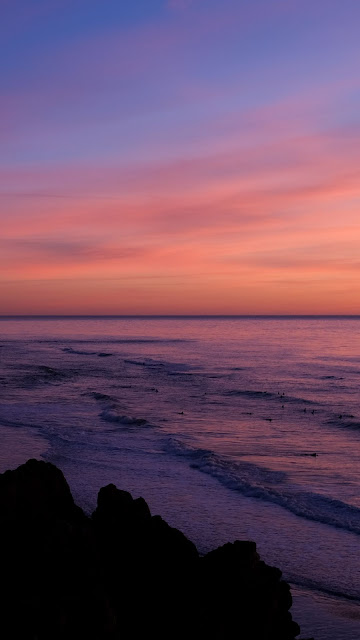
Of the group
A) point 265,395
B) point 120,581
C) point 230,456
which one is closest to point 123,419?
point 230,456

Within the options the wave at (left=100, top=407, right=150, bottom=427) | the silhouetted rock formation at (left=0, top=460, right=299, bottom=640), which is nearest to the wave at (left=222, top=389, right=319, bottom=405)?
the wave at (left=100, top=407, right=150, bottom=427)

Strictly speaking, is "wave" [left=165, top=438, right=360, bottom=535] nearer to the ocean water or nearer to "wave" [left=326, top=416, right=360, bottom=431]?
the ocean water

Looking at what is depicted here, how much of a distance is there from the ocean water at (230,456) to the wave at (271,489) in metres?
0.03

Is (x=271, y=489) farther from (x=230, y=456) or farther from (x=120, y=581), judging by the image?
(x=120, y=581)

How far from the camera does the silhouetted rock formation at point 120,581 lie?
440 centimetres

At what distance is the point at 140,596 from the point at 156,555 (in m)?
0.36

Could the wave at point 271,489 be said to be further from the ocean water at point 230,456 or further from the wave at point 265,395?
the wave at point 265,395

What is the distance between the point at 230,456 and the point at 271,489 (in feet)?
11.1

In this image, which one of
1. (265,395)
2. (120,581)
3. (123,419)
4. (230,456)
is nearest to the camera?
(120,581)

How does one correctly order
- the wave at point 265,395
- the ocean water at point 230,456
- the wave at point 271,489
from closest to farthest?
the ocean water at point 230,456 → the wave at point 271,489 → the wave at point 265,395

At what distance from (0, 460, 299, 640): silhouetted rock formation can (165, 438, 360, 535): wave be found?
19.8 ft

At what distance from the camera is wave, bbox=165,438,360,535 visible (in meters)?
11.1

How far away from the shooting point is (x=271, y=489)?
41.6 ft

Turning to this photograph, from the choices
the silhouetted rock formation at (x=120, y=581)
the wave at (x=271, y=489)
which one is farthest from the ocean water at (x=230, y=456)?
the silhouetted rock formation at (x=120, y=581)
